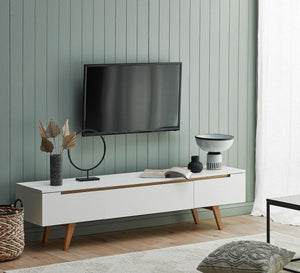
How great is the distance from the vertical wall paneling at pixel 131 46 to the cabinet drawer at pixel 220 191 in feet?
1.94

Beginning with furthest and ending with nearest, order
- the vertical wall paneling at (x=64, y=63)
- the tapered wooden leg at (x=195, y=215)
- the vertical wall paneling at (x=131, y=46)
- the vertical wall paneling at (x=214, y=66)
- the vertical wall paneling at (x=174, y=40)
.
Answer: the vertical wall paneling at (x=214, y=66)
the tapered wooden leg at (x=195, y=215)
the vertical wall paneling at (x=174, y=40)
the vertical wall paneling at (x=131, y=46)
the vertical wall paneling at (x=64, y=63)

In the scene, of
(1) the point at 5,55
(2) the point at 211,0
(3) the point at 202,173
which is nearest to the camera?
(1) the point at 5,55

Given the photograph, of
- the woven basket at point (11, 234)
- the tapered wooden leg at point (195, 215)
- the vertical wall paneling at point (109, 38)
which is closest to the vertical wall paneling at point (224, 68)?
the tapered wooden leg at point (195, 215)

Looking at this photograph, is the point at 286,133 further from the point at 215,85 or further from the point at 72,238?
the point at 72,238

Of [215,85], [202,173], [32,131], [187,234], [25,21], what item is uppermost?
[25,21]

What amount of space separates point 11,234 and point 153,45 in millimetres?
2072

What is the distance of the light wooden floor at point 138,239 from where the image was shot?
4.71m

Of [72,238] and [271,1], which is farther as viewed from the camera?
[271,1]

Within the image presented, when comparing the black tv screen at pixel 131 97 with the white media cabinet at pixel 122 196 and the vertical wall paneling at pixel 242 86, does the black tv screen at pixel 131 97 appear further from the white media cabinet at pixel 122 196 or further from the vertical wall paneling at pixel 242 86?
the vertical wall paneling at pixel 242 86

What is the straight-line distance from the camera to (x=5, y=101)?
4906 millimetres

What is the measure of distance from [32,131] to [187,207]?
1.42 m

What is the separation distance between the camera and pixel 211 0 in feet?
19.5

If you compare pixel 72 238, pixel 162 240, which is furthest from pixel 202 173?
pixel 72 238

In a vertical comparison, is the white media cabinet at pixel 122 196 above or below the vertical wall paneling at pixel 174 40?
below
